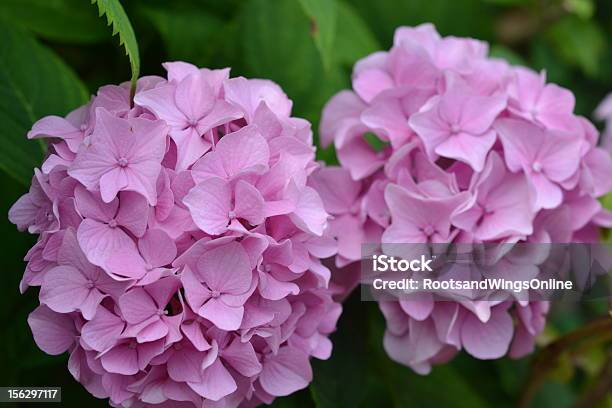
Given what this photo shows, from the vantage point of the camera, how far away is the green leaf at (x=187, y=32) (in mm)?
891

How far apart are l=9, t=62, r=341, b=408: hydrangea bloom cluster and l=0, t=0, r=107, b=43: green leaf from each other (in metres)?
0.30

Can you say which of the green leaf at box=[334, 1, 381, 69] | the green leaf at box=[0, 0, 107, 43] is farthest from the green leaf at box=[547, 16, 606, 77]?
the green leaf at box=[0, 0, 107, 43]

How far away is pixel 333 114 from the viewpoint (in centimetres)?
80

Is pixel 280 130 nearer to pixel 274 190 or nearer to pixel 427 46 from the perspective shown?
pixel 274 190

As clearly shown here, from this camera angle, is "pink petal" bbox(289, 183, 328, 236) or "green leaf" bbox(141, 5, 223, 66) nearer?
"pink petal" bbox(289, 183, 328, 236)

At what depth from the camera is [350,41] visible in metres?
1.02

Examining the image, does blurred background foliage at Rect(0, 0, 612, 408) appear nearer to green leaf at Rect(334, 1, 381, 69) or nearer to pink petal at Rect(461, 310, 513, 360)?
green leaf at Rect(334, 1, 381, 69)

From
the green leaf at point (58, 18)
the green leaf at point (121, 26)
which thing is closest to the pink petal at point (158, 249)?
the green leaf at point (121, 26)

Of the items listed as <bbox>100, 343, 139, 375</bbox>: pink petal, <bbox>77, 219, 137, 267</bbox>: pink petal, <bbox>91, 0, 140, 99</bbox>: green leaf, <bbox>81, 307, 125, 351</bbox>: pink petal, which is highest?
<bbox>91, 0, 140, 99</bbox>: green leaf

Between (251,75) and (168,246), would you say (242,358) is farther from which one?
(251,75)

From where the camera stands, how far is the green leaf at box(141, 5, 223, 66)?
0.89 meters

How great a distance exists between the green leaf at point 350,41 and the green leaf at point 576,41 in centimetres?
41

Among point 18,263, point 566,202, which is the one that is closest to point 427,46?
point 566,202

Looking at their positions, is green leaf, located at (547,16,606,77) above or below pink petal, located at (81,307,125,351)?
below
